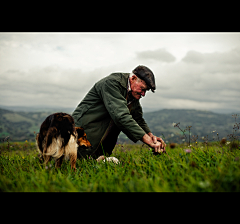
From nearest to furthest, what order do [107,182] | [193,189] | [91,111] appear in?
[193,189]
[107,182]
[91,111]

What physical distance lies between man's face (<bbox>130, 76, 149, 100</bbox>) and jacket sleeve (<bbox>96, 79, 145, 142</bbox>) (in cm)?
32

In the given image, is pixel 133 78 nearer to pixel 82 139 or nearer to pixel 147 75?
Result: pixel 147 75

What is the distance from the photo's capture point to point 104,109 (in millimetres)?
4199

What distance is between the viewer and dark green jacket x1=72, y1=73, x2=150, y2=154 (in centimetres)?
347

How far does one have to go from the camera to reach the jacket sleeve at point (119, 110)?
3387 mm

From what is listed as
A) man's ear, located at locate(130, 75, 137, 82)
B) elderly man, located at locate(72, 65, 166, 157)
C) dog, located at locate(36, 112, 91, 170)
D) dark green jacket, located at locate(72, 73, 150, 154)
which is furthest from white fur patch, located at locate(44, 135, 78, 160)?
man's ear, located at locate(130, 75, 137, 82)

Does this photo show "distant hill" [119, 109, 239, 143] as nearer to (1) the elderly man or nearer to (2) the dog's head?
(1) the elderly man

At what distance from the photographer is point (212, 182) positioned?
1950 millimetres

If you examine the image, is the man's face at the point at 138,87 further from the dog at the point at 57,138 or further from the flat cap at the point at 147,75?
the dog at the point at 57,138

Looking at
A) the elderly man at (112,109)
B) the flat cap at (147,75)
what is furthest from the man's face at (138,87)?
the flat cap at (147,75)
